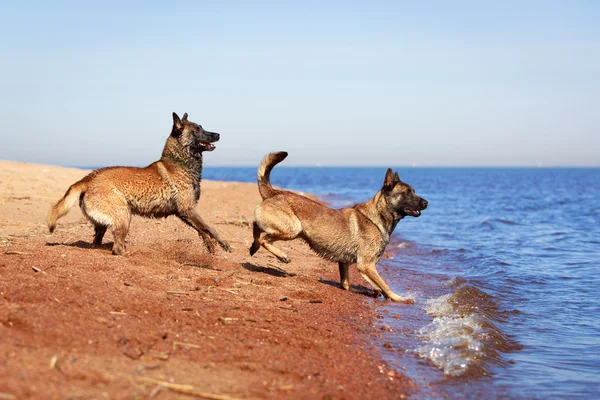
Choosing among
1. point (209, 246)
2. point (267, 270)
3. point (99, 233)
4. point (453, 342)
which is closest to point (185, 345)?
point (453, 342)

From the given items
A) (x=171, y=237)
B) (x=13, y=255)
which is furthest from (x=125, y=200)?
(x=171, y=237)

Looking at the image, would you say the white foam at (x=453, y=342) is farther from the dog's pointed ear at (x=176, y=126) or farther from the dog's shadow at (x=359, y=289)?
the dog's pointed ear at (x=176, y=126)

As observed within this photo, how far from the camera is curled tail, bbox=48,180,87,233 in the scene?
26.8 feet

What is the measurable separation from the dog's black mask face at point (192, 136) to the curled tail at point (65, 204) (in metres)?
1.71

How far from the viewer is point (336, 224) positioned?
9.42 m

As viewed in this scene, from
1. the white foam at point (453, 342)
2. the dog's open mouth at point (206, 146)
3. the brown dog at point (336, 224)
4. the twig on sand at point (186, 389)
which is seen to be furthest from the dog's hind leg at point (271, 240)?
the twig on sand at point (186, 389)

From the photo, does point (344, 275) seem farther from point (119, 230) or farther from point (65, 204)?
point (65, 204)

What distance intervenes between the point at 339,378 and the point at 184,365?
51.5 inches

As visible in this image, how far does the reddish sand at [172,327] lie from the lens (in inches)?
162

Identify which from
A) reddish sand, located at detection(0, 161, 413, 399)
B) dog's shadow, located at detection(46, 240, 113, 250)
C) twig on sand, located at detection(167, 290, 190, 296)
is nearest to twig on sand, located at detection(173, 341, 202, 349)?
reddish sand, located at detection(0, 161, 413, 399)

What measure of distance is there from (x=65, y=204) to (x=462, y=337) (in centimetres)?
557

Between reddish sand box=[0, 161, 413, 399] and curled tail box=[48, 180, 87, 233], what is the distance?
1.33ft

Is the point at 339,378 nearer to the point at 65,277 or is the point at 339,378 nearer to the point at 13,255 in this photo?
the point at 65,277

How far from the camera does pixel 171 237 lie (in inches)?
450
